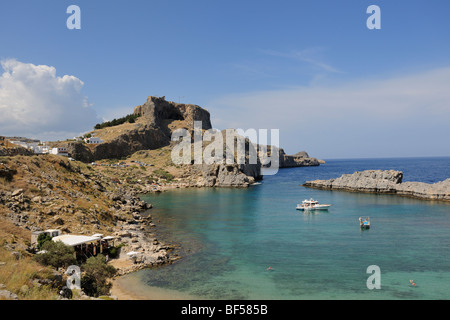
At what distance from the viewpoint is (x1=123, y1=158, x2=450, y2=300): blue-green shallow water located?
72.9 ft

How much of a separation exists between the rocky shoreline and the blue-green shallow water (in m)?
13.9

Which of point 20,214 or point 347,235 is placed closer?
point 20,214

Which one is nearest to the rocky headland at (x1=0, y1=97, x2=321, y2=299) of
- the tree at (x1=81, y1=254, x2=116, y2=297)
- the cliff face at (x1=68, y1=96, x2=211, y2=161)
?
the tree at (x1=81, y1=254, x2=116, y2=297)

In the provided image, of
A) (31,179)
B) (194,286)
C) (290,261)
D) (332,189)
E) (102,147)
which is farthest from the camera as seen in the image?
(102,147)

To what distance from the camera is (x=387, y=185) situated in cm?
8306

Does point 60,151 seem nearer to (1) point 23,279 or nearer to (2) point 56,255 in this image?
(2) point 56,255

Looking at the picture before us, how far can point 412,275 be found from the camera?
81.8ft

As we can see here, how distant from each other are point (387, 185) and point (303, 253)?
64.7 metres

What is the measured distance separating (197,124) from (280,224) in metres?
142

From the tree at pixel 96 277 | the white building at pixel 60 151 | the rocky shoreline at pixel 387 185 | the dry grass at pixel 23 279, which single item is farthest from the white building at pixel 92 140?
the dry grass at pixel 23 279
